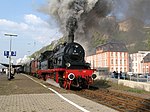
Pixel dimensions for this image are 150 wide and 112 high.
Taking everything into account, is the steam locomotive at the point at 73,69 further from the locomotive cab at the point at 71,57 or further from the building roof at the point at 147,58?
the building roof at the point at 147,58

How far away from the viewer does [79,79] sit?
746 inches

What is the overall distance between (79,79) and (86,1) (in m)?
6.61

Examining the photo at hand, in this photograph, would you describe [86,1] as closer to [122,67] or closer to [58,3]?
[58,3]

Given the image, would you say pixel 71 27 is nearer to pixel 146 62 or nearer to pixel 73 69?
pixel 73 69

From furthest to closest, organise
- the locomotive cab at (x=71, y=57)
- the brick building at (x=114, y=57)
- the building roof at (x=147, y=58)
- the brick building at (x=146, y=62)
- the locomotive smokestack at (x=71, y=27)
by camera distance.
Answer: the brick building at (x=114, y=57) < the building roof at (x=147, y=58) < the brick building at (x=146, y=62) < the locomotive smokestack at (x=71, y=27) < the locomotive cab at (x=71, y=57)

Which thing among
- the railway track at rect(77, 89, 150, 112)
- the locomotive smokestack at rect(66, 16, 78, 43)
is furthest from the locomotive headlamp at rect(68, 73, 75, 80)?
the railway track at rect(77, 89, 150, 112)

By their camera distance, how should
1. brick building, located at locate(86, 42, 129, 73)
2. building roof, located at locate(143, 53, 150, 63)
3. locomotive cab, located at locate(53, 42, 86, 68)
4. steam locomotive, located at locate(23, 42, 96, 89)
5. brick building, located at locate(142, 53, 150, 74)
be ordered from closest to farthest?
steam locomotive, located at locate(23, 42, 96, 89), locomotive cab, located at locate(53, 42, 86, 68), brick building, located at locate(142, 53, 150, 74), building roof, located at locate(143, 53, 150, 63), brick building, located at locate(86, 42, 129, 73)

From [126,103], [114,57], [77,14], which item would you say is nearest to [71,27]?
[77,14]

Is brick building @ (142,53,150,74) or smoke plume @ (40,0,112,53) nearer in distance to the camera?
smoke plume @ (40,0,112,53)

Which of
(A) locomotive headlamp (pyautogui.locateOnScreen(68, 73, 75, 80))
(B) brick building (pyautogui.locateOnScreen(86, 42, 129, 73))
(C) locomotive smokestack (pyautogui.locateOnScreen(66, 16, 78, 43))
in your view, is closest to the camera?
(A) locomotive headlamp (pyautogui.locateOnScreen(68, 73, 75, 80))

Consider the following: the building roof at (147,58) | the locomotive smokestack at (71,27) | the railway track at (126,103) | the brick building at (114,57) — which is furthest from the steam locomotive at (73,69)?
the building roof at (147,58)

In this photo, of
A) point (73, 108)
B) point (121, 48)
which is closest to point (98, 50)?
point (121, 48)

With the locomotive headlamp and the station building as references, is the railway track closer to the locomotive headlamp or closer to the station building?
the locomotive headlamp

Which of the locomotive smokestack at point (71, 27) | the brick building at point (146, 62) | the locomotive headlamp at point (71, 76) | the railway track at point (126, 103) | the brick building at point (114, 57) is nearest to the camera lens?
the railway track at point (126, 103)
